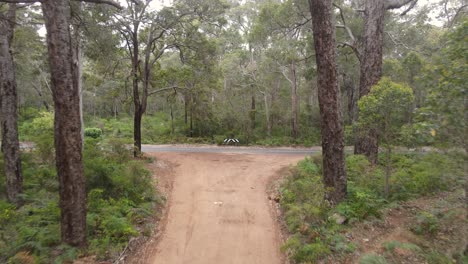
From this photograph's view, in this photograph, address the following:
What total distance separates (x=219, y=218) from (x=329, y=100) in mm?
3902

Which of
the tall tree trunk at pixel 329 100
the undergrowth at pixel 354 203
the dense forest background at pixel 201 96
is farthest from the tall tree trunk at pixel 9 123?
the tall tree trunk at pixel 329 100

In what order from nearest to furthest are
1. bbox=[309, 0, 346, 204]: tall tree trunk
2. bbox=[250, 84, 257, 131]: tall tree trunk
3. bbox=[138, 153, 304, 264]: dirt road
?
bbox=[138, 153, 304, 264]: dirt road < bbox=[309, 0, 346, 204]: tall tree trunk < bbox=[250, 84, 257, 131]: tall tree trunk

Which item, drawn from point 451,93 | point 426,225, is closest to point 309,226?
point 426,225

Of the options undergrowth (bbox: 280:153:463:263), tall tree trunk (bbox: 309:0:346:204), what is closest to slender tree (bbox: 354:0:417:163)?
undergrowth (bbox: 280:153:463:263)

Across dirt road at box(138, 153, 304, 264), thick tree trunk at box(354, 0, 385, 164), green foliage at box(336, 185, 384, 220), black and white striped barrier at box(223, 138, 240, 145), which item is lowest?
dirt road at box(138, 153, 304, 264)

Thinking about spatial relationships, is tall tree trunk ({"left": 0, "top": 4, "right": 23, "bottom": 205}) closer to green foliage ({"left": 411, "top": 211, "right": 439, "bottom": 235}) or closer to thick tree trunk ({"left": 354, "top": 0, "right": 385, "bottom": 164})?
green foliage ({"left": 411, "top": 211, "right": 439, "bottom": 235})

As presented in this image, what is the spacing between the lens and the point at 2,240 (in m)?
5.36

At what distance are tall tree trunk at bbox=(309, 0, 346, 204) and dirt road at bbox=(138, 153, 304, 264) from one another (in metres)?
1.78

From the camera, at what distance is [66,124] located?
5.08 meters

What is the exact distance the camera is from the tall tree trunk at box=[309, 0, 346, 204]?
673 cm

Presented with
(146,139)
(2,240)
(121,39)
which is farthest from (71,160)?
(146,139)

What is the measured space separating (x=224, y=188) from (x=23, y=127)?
24981 millimetres

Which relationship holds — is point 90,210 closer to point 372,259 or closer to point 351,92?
point 372,259

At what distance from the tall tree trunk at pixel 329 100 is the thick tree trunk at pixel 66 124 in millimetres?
5031
